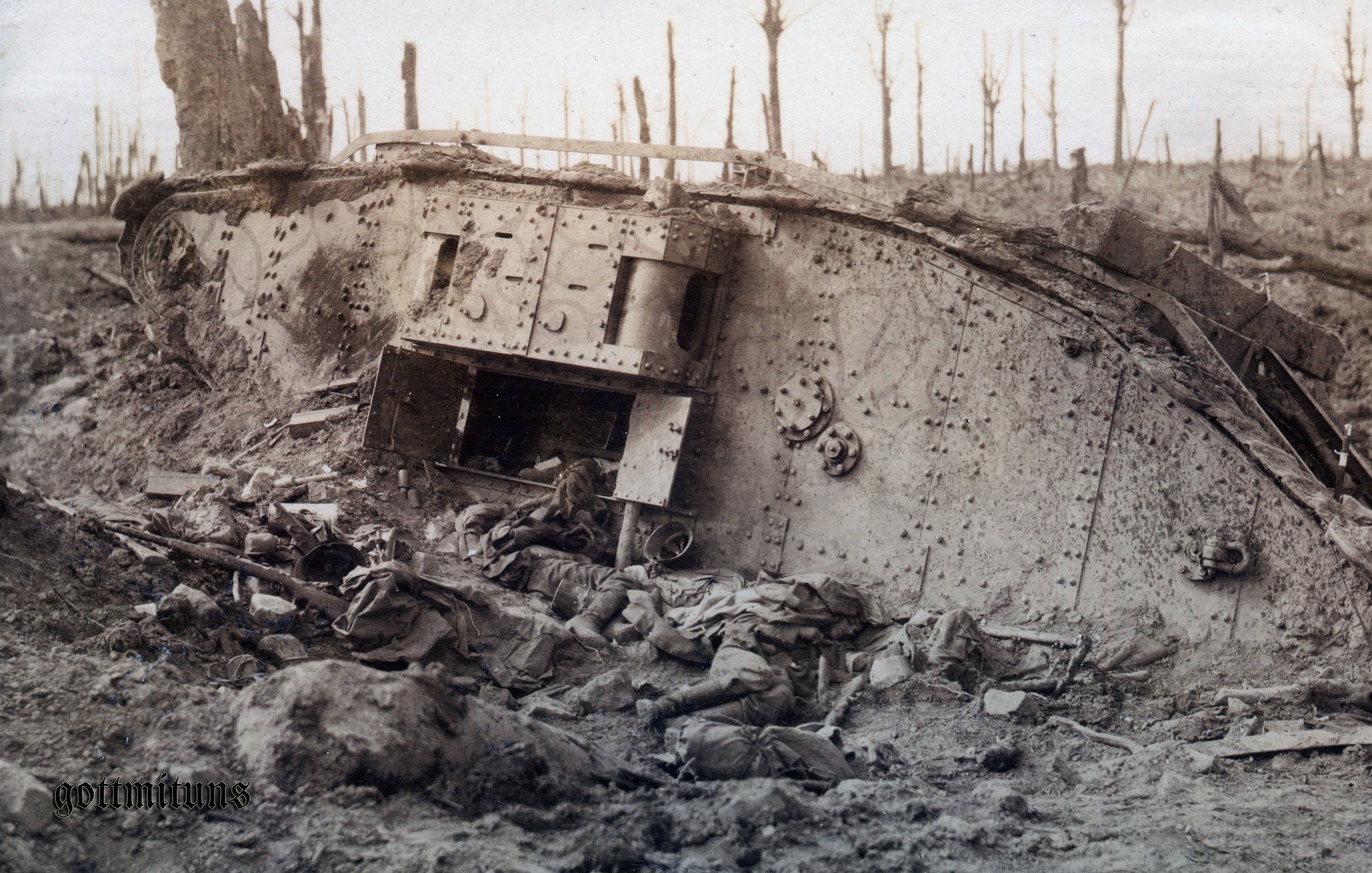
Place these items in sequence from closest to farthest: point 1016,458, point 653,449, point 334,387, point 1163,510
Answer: point 1163,510
point 1016,458
point 653,449
point 334,387

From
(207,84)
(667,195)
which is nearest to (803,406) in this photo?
(667,195)

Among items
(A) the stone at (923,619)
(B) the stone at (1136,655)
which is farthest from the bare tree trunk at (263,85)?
(B) the stone at (1136,655)

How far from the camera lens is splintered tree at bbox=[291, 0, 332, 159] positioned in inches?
751

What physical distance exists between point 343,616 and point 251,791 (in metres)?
1.80

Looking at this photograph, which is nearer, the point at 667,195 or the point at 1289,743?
the point at 1289,743

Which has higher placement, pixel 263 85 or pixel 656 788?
pixel 263 85

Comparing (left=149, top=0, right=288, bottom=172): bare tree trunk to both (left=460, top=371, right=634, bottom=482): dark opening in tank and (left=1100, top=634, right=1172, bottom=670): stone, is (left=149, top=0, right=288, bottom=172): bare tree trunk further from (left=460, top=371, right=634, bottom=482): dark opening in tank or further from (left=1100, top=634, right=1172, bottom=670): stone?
(left=1100, top=634, right=1172, bottom=670): stone

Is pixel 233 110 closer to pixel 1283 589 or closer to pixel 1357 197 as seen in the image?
pixel 1283 589

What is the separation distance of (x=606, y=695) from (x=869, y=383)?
2954 millimetres

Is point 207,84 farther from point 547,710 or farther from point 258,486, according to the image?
point 547,710

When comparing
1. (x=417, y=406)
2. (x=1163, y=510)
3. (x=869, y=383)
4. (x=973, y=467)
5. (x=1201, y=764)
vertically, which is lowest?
(x=1201, y=764)

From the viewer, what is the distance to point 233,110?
13.2 meters

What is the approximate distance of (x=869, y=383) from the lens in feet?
23.1

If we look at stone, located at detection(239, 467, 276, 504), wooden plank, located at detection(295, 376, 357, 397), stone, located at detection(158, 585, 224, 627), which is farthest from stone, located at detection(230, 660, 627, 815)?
wooden plank, located at detection(295, 376, 357, 397)
